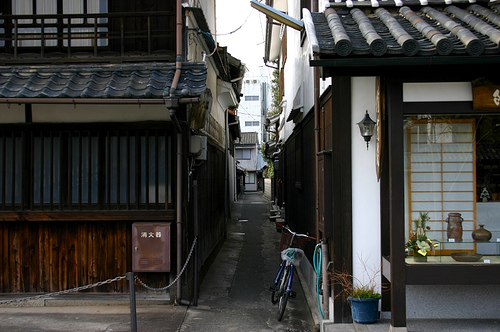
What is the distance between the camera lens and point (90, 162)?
9.62 meters

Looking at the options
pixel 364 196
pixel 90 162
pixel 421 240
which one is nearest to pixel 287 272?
pixel 364 196

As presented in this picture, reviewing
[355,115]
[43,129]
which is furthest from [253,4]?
[43,129]

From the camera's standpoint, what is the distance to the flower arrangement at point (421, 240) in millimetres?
6727

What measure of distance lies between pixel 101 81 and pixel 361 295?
576cm

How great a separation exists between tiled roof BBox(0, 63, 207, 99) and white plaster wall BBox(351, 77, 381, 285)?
2.69 metres

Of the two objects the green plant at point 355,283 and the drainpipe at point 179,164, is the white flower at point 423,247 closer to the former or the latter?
the green plant at point 355,283

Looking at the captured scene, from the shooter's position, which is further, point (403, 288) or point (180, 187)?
point (180, 187)

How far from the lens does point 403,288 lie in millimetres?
6367

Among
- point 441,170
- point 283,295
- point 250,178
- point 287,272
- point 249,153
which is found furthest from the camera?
point 250,178

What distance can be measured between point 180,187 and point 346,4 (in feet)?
14.8

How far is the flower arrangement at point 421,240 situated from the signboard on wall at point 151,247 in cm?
465

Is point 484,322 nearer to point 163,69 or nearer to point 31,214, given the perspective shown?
point 163,69

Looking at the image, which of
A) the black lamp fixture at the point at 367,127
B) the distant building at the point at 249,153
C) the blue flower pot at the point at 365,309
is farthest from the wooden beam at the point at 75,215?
the distant building at the point at 249,153

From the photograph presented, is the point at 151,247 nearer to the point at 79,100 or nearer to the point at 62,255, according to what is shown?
the point at 62,255
